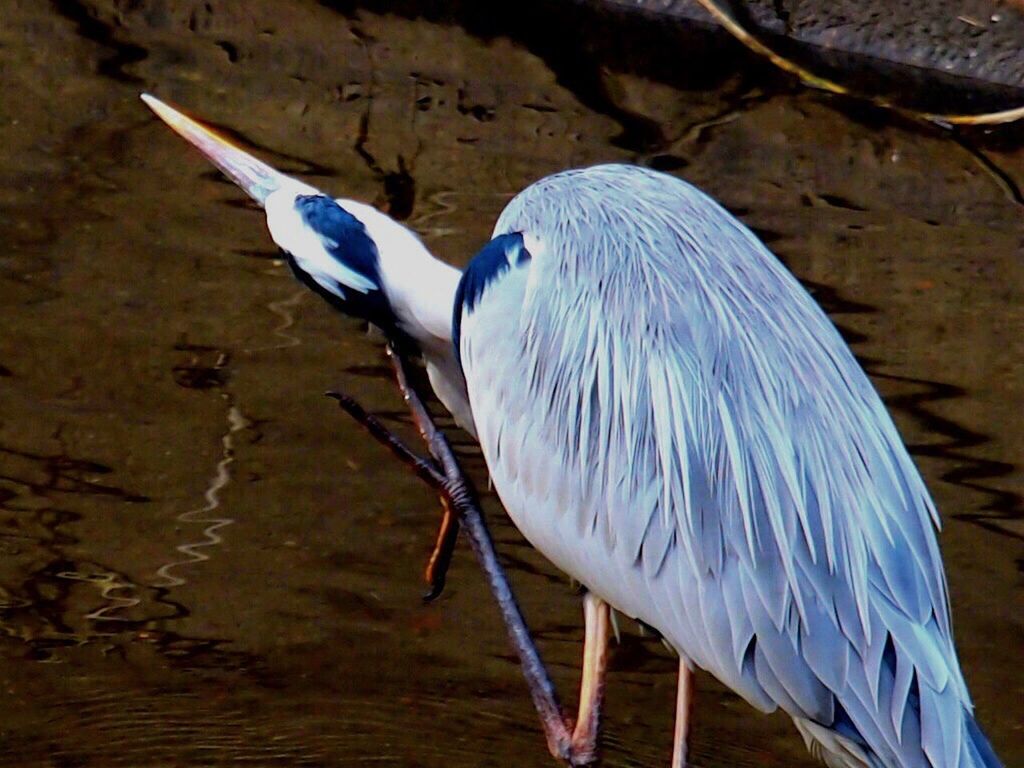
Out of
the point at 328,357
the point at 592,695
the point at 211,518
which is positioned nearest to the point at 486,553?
the point at 592,695

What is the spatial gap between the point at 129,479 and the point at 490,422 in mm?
1452

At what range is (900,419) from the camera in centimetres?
464

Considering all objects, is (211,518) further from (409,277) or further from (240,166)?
(409,277)

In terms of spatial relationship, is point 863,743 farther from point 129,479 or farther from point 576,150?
point 576,150

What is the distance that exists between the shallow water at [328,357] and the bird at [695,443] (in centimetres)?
80

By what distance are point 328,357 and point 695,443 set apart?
207 cm

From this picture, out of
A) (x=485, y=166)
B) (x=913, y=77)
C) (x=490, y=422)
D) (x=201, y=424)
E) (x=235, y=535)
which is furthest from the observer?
(x=913, y=77)

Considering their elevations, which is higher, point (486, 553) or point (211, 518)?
point (486, 553)

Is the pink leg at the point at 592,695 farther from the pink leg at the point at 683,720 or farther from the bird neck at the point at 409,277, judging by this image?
the bird neck at the point at 409,277

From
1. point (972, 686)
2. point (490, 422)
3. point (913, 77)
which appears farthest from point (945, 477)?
point (913, 77)

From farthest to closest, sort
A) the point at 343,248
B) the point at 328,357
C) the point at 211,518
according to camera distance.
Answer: the point at 328,357 → the point at 211,518 → the point at 343,248

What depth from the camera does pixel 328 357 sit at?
4.82 meters

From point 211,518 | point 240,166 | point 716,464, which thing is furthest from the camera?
point 211,518

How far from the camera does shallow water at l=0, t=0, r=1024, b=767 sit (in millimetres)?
3787
